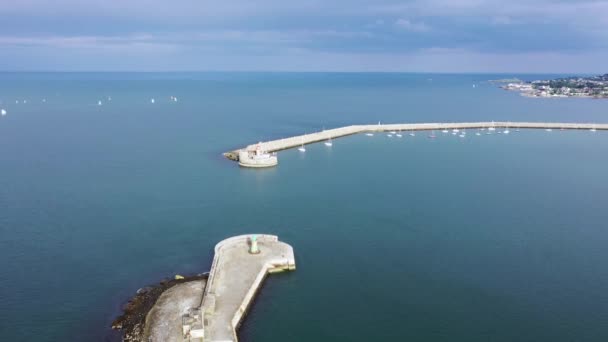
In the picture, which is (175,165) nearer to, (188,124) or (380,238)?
(380,238)

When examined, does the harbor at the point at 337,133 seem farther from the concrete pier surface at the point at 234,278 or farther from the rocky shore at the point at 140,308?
the rocky shore at the point at 140,308

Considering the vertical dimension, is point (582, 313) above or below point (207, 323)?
below

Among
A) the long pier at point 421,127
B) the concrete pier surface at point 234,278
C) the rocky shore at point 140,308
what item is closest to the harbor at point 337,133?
the long pier at point 421,127

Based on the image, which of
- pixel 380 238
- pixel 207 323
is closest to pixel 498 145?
pixel 380 238

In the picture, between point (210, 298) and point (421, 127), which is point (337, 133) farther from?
point (210, 298)

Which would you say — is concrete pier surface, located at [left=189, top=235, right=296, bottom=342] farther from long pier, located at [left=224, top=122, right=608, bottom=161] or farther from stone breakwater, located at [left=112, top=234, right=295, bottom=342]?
long pier, located at [left=224, top=122, right=608, bottom=161]

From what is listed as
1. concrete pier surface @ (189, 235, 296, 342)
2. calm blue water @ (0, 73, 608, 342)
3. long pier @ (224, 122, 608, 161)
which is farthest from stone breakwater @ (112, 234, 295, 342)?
long pier @ (224, 122, 608, 161)

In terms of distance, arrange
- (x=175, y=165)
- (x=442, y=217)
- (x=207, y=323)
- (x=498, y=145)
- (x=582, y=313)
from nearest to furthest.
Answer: (x=207, y=323) < (x=582, y=313) < (x=442, y=217) < (x=175, y=165) < (x=498, y=145)
